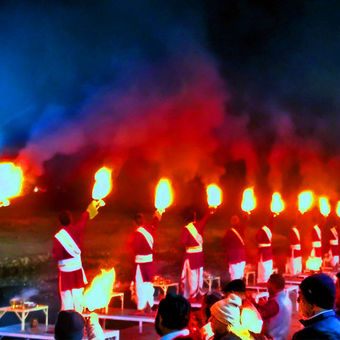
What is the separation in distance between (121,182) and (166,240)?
10.8 ft

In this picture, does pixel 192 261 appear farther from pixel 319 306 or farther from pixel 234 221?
pixel 319 306

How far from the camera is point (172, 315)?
3.00 meters

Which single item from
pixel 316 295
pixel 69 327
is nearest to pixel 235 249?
pixel 316 295

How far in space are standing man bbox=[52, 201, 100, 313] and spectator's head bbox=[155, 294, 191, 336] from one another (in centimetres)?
524

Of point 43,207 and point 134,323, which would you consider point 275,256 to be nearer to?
point 43,207

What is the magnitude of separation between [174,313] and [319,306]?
2.86 feet

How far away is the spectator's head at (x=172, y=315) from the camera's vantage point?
9.83 ft

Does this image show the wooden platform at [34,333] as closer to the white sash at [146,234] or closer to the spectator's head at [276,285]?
the white sash at [146,234]

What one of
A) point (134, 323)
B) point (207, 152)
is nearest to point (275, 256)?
point (207, 152)

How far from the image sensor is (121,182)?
16438mm

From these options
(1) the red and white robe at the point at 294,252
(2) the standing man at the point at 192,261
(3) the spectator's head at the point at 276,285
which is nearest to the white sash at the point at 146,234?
(2) the standing man at the point at 192,261

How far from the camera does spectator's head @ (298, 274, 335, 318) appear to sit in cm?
308

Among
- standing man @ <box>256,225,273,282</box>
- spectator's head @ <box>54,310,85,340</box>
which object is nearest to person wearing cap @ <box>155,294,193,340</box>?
spectator's head @ <box>54,310,85,340</box>

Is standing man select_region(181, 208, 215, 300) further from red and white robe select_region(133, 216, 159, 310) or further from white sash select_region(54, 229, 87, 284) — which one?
white sash select_region(54, 229, 87, 284)
